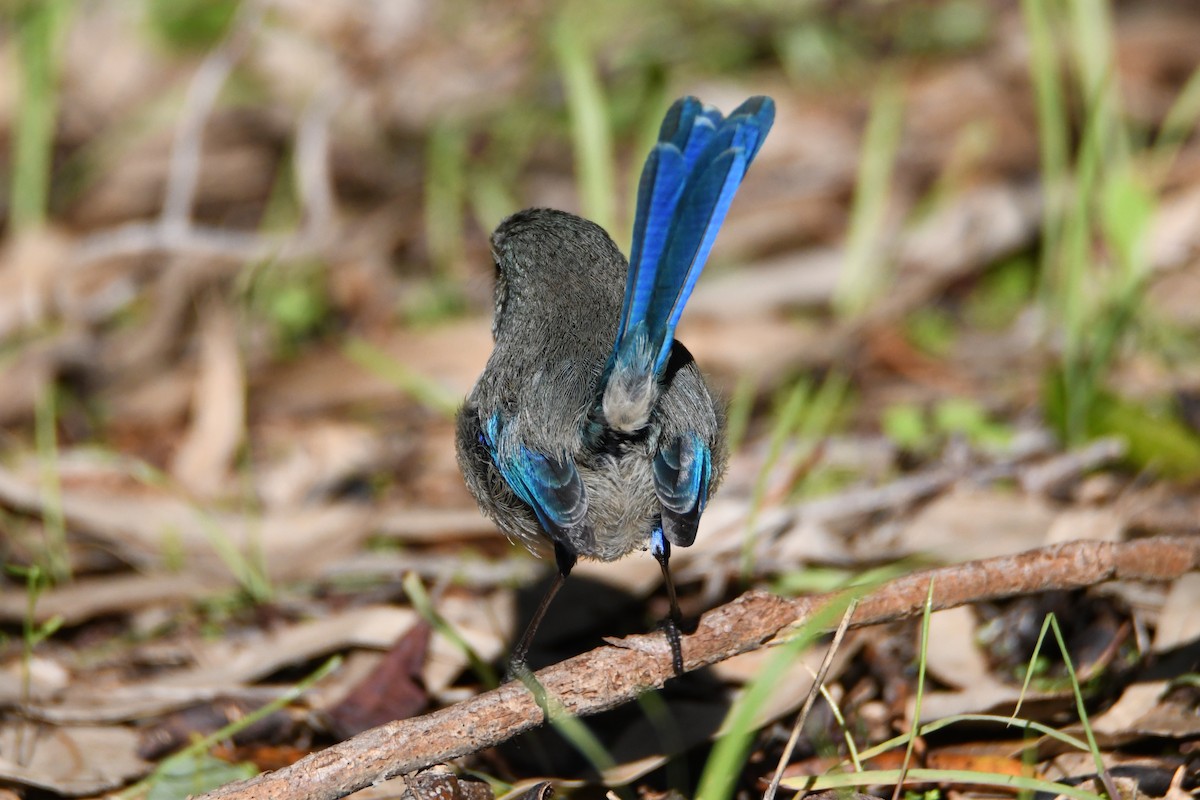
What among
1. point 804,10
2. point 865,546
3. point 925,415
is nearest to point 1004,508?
point 865,546

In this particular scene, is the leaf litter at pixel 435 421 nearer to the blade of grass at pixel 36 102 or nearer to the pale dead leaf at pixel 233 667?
the pale dead leaf at pixel 233 667

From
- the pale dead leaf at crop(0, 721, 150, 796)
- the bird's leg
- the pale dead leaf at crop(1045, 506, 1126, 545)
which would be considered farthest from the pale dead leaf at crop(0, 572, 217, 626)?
the pale dead leaf at crop(1045, 506, 1126, 545)

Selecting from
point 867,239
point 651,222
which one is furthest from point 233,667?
point 867,239

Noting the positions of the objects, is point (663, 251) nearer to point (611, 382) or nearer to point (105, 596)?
point (611, 382)

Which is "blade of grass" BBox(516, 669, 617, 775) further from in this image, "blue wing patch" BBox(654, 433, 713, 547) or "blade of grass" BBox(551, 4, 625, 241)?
"blade of grass" BBox(551, 4, 625, 241)

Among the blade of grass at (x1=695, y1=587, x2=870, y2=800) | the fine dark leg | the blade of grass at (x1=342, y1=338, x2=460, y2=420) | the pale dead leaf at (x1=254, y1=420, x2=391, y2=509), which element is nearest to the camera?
the blade of grass at (x1=695, y1=587, x2=870, y2=800)

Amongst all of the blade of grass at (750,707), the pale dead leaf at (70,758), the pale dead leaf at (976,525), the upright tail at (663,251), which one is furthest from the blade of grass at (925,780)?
the pale dead leaf at (70,758)

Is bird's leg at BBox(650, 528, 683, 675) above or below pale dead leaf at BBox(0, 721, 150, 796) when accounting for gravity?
below

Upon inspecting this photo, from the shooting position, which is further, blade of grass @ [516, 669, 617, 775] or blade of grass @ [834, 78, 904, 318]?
blade of grass @ [834, 78, 904, 318]
